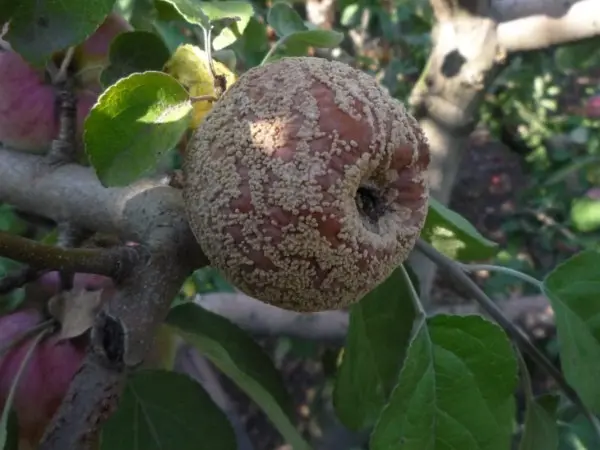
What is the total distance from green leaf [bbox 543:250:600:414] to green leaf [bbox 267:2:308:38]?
1.09ft

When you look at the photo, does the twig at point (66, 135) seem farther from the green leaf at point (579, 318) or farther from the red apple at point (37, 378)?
the green leaf at point (579, 318)

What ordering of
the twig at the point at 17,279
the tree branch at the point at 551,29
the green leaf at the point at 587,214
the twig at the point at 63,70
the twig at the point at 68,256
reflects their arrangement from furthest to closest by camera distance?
1. the green leaf at the point at 587,214
2. the tree branch at the point at 551,29
3. the twig at the point at 63,70
4. the twig at the point at 17,279
5. the twig at the point at 68,256

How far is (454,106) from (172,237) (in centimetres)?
78

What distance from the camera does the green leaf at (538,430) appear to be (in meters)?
0.71

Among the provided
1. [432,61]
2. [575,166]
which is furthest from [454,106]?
[575,166]

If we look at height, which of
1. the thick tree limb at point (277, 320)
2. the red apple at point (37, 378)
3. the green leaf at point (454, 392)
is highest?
the green leaf at point (454, 392)

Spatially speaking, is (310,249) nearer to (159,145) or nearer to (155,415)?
(159,145)

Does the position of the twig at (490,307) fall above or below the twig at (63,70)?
below

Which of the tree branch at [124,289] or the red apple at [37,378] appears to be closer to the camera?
the tree branch at [124,289]

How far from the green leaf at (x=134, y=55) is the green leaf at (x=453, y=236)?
0.82 ft

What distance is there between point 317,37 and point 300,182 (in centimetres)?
24

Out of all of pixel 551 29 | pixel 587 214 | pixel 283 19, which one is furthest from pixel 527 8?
pixel 283 19

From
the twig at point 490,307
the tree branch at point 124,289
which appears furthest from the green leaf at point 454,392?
the tree branch at point 124,289

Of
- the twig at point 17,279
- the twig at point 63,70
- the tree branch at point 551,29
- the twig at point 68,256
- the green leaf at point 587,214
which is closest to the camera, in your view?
the twig at point 68,256
